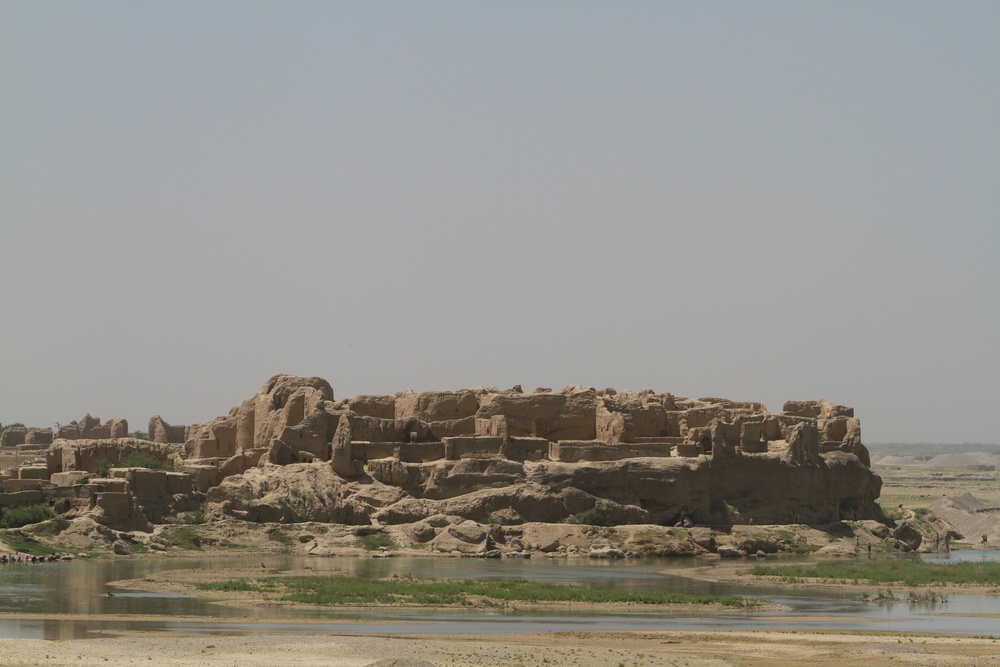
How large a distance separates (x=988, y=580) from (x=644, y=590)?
11432 millimetres

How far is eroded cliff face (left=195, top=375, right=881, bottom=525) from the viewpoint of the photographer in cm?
6297

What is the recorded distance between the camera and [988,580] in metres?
51.6

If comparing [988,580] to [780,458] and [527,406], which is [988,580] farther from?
[527,406]

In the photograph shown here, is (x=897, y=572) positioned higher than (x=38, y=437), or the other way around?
(x=38, y=437)

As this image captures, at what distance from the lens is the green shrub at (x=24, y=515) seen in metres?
54.0

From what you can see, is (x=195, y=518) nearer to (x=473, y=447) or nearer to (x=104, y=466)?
(x=104, y=466)

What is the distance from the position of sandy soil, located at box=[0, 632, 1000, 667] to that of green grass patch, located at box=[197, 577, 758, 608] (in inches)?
271

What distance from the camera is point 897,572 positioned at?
53.2m

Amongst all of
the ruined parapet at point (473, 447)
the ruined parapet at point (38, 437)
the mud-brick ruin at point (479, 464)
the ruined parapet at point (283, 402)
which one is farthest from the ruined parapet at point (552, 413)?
the ruined parapet at point (38, 437)

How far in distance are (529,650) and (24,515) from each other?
2531cm

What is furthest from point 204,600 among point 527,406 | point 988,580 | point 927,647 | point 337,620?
point 527,406

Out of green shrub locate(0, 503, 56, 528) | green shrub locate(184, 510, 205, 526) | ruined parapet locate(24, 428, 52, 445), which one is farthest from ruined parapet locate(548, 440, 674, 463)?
ruined parapet locate(24, 428, 52, 445)

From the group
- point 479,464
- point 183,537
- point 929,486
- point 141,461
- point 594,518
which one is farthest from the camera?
point 929,486

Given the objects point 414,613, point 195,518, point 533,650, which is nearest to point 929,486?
point 195,518
